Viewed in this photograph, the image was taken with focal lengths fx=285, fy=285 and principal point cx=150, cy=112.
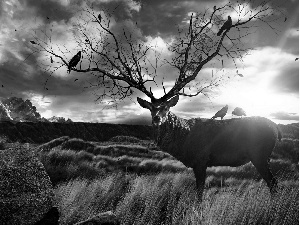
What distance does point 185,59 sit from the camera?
9.06 m

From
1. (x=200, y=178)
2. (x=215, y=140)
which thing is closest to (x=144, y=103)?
→ (x=215, y=140)

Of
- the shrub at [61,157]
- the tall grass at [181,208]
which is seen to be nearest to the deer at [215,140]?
the tall grass at [181,208]

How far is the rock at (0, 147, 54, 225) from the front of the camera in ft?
14.8

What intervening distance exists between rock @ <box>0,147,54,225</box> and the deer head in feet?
9.18

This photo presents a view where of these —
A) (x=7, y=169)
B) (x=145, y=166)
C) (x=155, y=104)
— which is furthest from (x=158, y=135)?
(x=145, y=166)

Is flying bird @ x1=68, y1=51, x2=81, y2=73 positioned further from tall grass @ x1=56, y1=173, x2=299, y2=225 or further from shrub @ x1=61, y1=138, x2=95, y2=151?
shrub @ x1=61, y1=138, x2=95, y2=151

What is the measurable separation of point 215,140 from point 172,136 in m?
1.10

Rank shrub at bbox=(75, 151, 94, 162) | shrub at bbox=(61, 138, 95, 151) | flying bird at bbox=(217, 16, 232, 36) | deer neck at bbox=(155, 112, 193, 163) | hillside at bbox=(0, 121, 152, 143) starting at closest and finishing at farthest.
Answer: deer neck at bbox=(155, 112, 193, 163) → flying bird at bbox=(217, 16, 232, 36) → shrub at bbox=(75, 151, 94, 162) → shrub at bbox=(61, 138, 95, 151) → hillside at bbox=(0, 121, 152, 143)

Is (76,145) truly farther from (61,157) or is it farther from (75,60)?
(75,60)

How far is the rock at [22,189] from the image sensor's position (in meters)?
4.52

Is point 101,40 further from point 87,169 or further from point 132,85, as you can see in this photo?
point 87,169

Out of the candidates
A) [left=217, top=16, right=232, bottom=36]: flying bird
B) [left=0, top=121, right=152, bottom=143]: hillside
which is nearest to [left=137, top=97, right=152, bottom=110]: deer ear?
[left=217, top=16, right=232, bottom=36]: flying bird

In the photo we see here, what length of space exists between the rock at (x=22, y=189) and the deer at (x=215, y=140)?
2936 millimetres

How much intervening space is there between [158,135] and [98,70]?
8.97 feet
